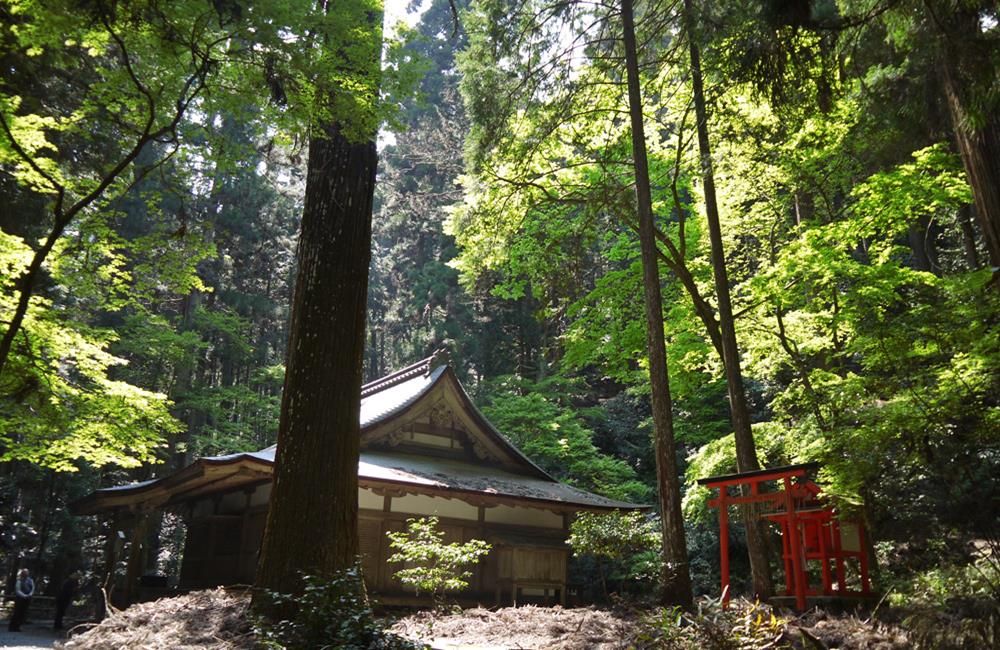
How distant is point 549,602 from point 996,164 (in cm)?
1142

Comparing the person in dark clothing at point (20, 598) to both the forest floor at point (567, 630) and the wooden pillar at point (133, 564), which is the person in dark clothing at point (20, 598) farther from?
the forest floor at point (567, 630)

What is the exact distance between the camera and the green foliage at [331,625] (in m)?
4.69

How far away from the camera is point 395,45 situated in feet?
20.0

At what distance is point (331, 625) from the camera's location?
4.82 m

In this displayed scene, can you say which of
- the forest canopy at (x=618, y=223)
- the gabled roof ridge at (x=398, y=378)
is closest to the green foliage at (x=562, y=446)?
the forest canopy at (x=618, y=223)

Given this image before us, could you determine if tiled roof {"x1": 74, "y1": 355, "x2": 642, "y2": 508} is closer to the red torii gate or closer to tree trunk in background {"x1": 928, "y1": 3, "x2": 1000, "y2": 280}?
the red torii gate

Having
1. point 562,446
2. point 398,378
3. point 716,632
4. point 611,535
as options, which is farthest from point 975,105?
point 562,446

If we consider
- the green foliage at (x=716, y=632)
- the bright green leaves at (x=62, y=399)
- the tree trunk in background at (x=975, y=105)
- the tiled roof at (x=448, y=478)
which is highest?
the tree trunk in background at (x=975, y=105)

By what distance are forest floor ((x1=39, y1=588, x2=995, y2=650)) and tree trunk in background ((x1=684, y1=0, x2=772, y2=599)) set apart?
188cm

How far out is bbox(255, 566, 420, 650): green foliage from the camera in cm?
469

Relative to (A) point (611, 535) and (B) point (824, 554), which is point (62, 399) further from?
(B) point (824, 554)

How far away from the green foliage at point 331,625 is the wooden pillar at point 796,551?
580 cm

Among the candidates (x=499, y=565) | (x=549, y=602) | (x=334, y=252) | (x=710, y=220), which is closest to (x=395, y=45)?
(x=334, y=252)

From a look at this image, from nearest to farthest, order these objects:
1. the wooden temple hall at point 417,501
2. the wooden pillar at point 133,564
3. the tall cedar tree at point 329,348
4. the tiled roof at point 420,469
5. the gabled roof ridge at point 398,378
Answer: the tall cedar tree at point 329,348 < the tiled roof at point 420,469 < the wooden temple hall at point 417,501 < the wooden pillar at point 133,564 < the gabled roof ridge at point 398,378
